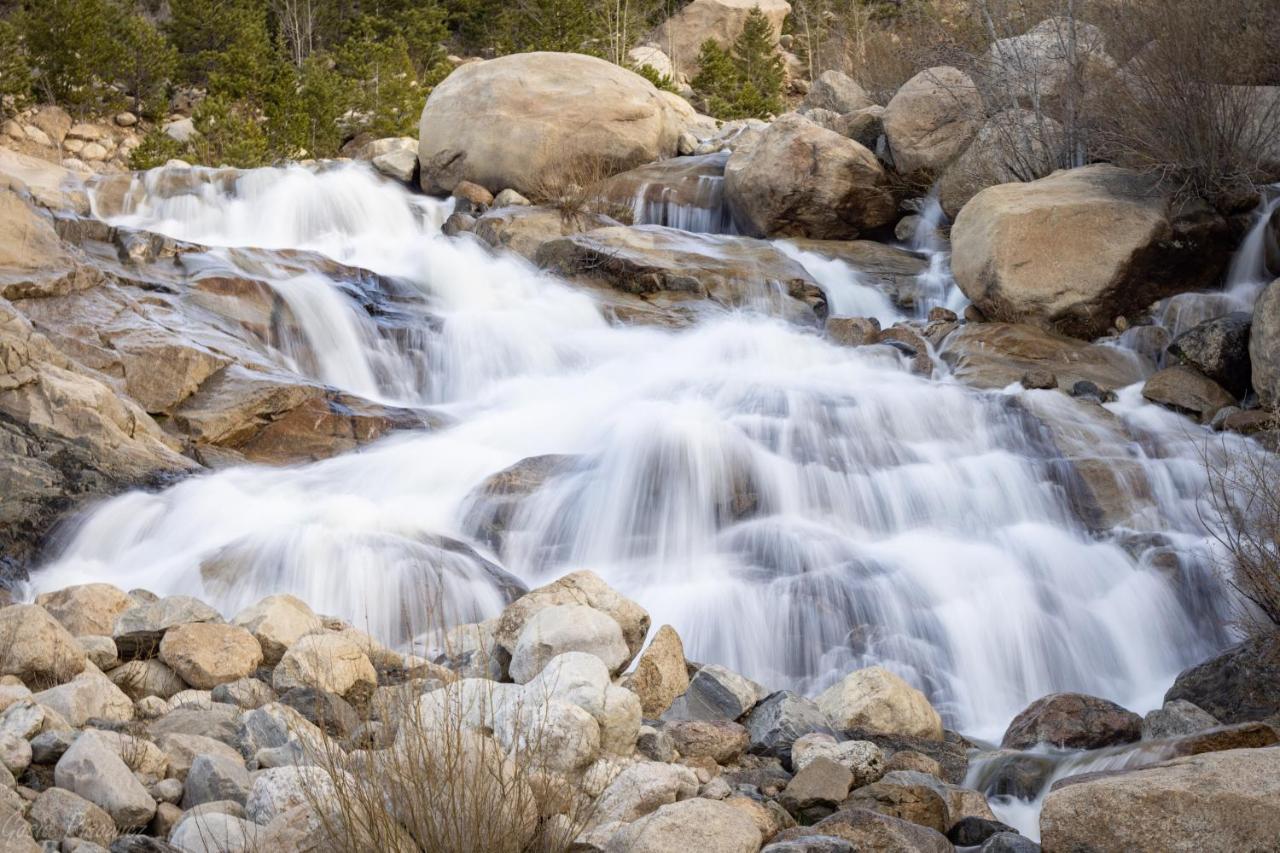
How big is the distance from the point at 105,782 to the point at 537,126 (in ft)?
47.1

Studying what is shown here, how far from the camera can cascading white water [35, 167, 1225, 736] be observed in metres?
6.76

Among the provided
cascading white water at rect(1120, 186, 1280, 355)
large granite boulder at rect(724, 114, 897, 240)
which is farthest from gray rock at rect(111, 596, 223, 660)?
large granite boulder at rect(724, 114, 897, 240)

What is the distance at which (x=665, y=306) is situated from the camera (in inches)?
500

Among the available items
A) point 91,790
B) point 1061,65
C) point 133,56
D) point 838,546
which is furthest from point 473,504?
point 133,56

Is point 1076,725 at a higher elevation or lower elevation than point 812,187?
lower

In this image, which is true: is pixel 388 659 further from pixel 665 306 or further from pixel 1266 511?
pixel 665 306

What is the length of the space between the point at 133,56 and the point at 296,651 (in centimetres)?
1968

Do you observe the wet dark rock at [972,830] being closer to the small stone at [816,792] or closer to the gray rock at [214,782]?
the small stone at [816,792]

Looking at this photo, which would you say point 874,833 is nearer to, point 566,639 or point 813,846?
point 813,846

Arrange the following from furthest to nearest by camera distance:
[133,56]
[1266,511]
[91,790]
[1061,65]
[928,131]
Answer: [133,56] < [928,131] < [1061,65] < [1266,511] < [91,790]

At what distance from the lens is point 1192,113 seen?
37.1ft

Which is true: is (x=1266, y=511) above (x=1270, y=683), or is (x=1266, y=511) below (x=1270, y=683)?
above

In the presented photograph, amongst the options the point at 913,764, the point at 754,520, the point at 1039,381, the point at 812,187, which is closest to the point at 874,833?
the point at 913,764

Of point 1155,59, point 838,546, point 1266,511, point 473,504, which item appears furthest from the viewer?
point 1155,59
